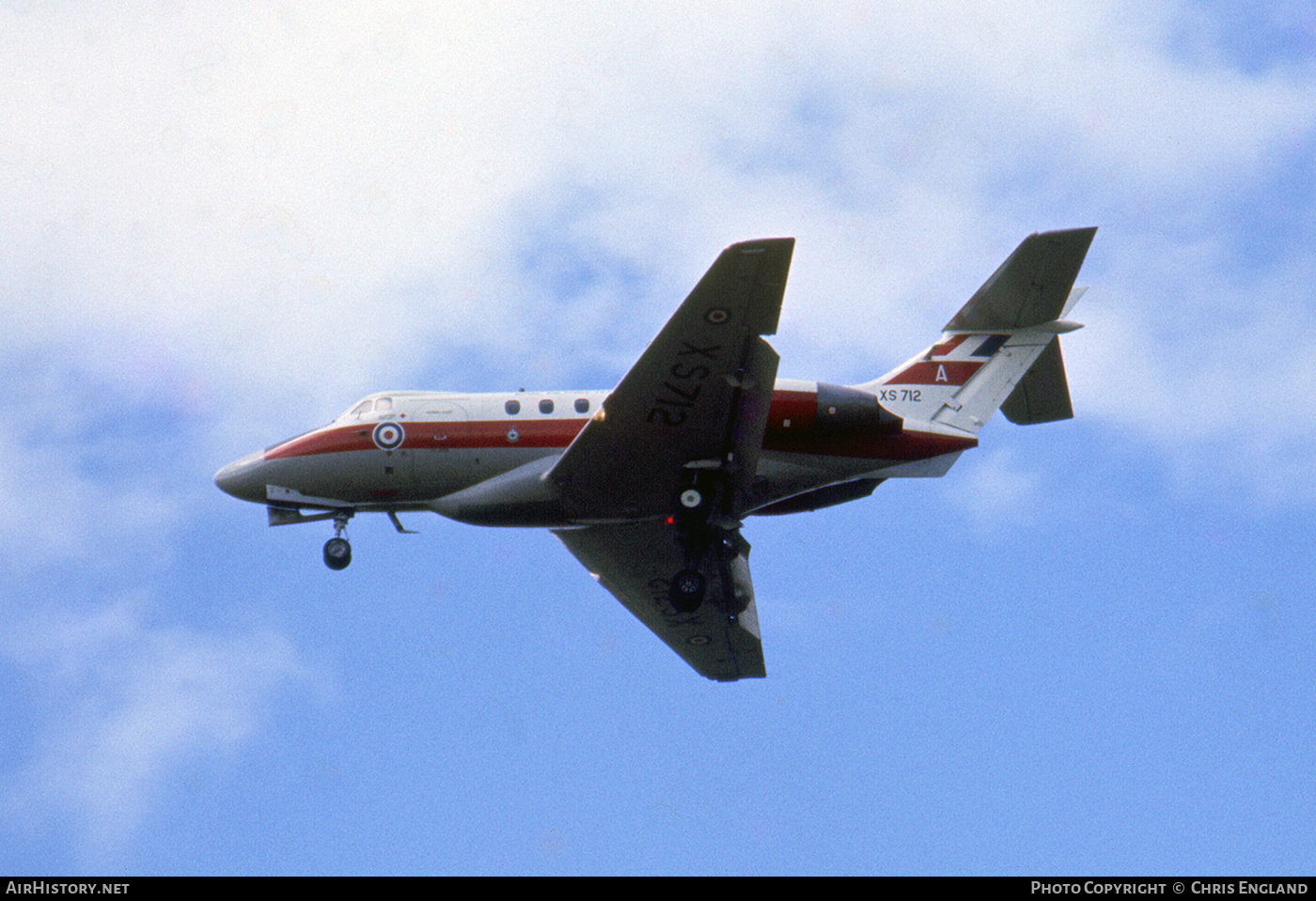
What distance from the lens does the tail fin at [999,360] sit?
27047mm

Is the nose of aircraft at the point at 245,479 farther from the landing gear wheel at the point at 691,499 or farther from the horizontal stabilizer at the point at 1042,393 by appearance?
the horizontal stabilizer at the point at 1042,393

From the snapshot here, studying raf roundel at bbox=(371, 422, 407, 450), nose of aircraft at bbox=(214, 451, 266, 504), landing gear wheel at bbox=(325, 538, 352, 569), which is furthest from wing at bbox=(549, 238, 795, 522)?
nose of aircraft at bbox=(214, 451, 266, 504)

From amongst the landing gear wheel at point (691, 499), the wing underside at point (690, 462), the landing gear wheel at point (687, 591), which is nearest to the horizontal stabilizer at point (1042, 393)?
the wing underside at point (690, 462)

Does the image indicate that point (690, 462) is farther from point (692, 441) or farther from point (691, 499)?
point (691, 499)

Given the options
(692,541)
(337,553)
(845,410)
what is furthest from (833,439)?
(337,553)

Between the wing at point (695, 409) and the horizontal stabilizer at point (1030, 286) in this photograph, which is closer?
the wing at point (695, 409)

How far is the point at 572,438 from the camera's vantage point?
25547 mm

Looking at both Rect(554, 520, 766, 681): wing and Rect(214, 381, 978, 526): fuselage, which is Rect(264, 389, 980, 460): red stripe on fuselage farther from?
Rect(554, 520, 766, 681): wing

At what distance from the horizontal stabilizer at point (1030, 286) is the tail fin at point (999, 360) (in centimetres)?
2

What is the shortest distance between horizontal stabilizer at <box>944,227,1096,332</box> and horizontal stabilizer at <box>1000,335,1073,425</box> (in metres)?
0.74

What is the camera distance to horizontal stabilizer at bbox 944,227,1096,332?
26359 millimetres

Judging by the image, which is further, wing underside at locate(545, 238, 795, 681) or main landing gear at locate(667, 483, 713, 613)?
main landing gear at locate(667, 483, 713, 613)
